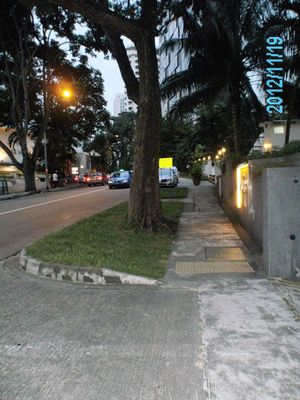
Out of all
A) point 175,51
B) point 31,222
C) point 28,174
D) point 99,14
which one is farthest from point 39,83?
point 99,14

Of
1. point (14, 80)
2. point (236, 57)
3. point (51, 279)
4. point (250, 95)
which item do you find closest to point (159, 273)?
point (51, 279)

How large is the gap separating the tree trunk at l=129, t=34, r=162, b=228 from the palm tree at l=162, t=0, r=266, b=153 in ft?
17.2

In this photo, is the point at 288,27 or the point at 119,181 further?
the point at 119,181

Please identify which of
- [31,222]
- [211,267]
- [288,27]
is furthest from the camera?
[288,27]

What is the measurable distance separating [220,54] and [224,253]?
38.6 ft

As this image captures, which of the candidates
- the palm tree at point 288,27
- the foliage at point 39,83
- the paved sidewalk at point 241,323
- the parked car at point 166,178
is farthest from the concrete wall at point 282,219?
the parked car at point 166,178

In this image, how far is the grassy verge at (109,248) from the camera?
23.5 ft

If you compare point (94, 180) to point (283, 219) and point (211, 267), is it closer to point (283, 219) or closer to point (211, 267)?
point (211, 267)

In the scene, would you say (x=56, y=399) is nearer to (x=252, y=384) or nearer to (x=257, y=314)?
(x=252, y=384)

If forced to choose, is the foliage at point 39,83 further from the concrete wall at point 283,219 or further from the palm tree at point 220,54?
the concrete wall at point 283,219

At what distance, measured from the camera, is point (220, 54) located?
58.5ft

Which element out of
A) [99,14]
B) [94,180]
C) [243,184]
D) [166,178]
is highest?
[99,14]

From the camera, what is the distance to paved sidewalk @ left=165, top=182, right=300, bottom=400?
137 inches

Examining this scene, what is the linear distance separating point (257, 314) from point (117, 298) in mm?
1884
